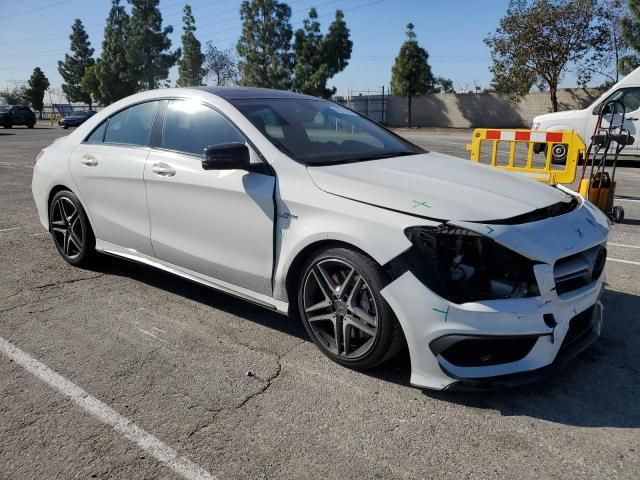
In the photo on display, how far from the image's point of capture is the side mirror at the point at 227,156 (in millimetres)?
3297

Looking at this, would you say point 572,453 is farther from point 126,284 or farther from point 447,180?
point 126,284

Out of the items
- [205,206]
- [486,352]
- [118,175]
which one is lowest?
[486,352]

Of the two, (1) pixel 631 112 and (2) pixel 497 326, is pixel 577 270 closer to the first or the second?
(2) pixel 497 326

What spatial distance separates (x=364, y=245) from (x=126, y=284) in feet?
8.52

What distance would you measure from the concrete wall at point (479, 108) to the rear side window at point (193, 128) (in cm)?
3488

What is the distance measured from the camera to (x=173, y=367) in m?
3.21

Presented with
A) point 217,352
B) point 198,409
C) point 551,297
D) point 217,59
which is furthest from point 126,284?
point 217,59

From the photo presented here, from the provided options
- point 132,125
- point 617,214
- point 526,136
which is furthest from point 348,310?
point 526,136

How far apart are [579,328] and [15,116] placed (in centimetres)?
4117

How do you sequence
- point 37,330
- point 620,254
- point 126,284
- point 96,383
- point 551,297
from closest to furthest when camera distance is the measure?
point 551,297, point 96,383, point 37,330, point 126,284, point 620,254

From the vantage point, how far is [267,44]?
45.8 m

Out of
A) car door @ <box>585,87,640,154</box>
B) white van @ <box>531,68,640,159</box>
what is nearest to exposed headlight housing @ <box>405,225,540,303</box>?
white van @ <box>531,68,640,159</box>

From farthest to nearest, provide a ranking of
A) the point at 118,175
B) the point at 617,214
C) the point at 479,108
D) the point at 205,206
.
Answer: the point at 479,108, the point at 617,214, the point at 118,175, the point at 205,206

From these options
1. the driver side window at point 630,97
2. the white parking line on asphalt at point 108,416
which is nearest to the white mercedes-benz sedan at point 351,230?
the white parking line on asphalt at point 108,416
